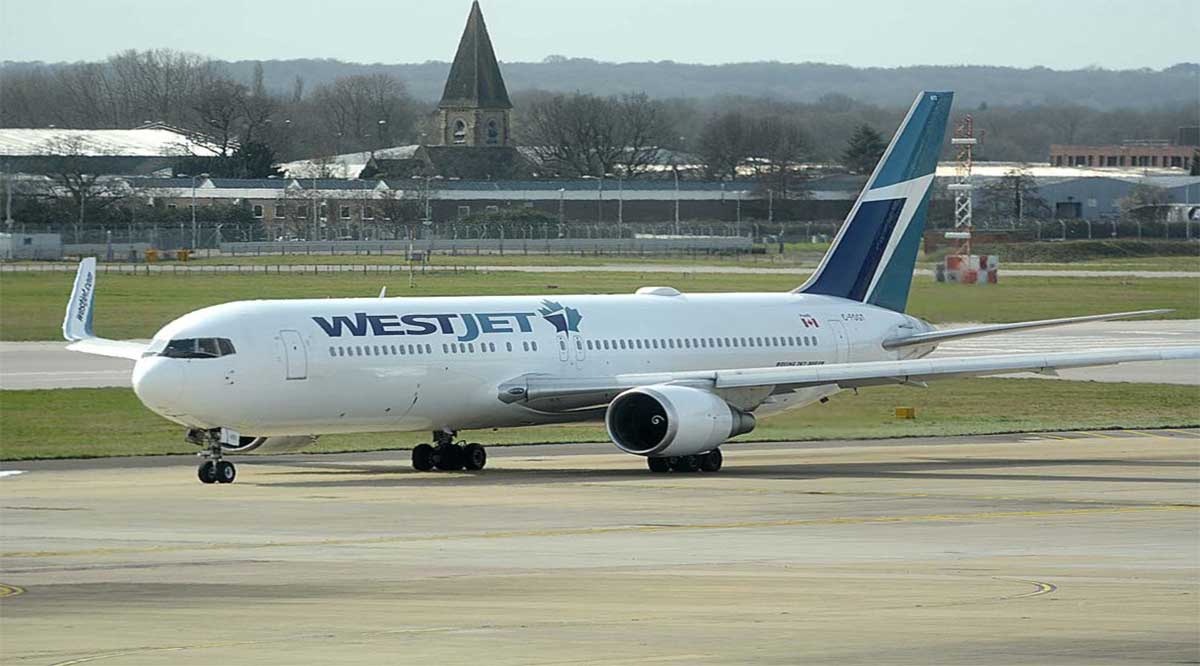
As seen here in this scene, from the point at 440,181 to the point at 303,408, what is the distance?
148072 millimetres

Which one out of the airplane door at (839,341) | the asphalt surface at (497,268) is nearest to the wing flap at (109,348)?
the airplane door at (839,341)

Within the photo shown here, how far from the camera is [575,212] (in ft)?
594

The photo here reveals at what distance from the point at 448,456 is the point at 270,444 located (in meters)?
3.69

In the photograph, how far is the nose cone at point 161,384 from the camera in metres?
37.4

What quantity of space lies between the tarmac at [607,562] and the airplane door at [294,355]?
2204 millimetres

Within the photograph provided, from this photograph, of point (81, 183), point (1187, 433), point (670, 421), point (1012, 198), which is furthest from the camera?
point (1012, 198)

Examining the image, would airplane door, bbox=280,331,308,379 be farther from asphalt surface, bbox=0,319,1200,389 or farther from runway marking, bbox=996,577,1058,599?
asphalt surface, bbox=0,319,1200,389

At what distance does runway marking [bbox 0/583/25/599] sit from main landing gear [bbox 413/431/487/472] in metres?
19.2

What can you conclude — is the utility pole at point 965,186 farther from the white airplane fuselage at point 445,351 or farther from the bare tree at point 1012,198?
the white airplane fuselage at point 445,351

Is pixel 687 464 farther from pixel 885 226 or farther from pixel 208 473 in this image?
pixel 885 226

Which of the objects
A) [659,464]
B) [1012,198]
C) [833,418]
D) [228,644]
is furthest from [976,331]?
[1012,198]

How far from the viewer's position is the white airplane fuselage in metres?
38.1

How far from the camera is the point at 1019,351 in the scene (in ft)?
251

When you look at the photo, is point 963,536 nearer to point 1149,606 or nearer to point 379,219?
point 1149,606
